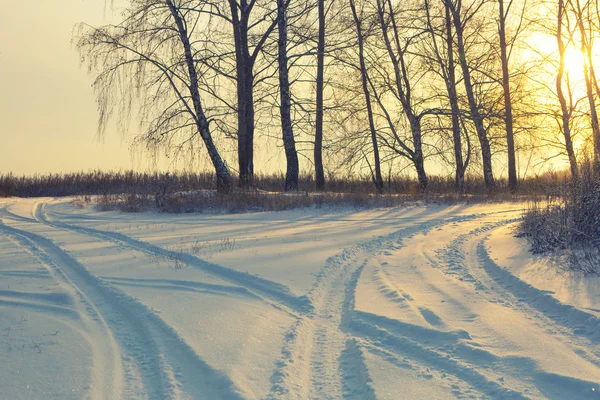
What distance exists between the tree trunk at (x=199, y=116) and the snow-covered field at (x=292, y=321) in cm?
941

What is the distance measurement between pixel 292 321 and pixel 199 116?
14.3 m

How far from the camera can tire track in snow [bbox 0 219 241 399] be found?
11.9 ft

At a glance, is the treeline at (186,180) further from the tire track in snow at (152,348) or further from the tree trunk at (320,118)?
the tire track in snow at (152,348)

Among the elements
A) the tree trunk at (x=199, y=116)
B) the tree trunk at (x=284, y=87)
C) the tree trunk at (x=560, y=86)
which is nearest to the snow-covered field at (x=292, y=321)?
the tree trunk at (x=199, y=116)

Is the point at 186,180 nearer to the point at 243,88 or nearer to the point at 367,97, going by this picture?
the point at 243,88

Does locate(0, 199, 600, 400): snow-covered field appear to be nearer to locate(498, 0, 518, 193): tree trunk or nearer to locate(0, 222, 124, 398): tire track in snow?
locate(0, 222, 124, 398): tire track in snow

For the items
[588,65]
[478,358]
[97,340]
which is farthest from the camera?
[588,65]

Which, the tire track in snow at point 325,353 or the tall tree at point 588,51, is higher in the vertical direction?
the tall tree at point 588,51

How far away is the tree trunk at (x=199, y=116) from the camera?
59.5ft

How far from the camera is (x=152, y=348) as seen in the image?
4.34 metres

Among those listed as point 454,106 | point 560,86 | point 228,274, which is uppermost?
point 560,86

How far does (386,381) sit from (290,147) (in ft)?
53.9

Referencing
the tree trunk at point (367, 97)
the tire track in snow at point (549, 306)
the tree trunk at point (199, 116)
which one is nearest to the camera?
the tire track in snow at point (549, 306)

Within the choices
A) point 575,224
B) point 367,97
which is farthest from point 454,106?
point 575,224
